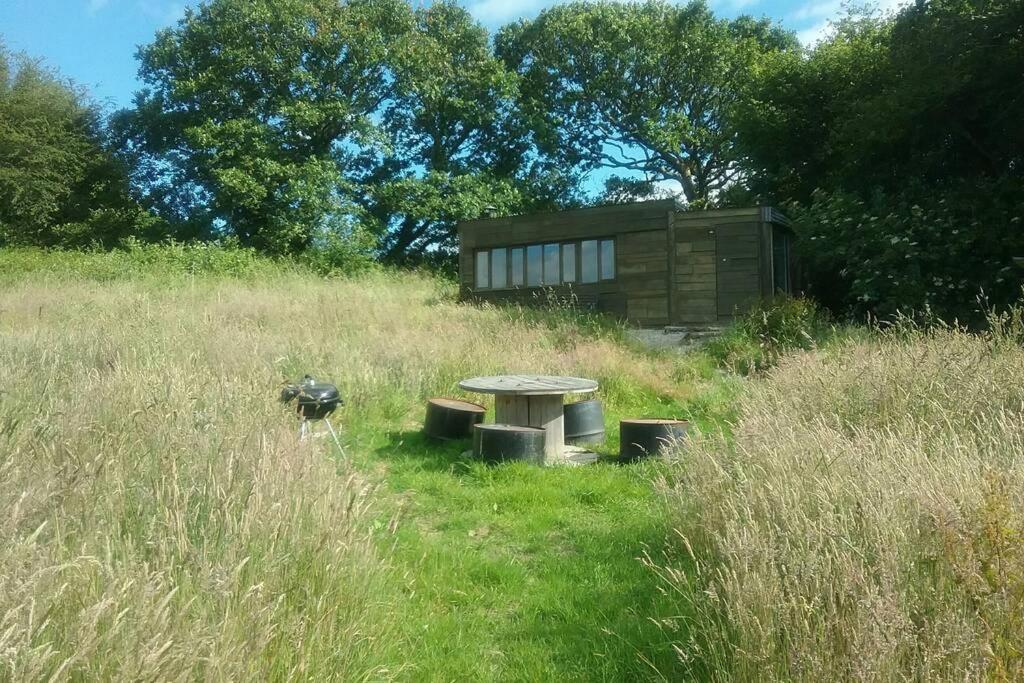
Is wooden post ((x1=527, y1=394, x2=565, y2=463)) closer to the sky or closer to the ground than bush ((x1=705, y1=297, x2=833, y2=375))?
closer to the ground

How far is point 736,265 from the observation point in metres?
15.2

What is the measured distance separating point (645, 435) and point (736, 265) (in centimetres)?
894

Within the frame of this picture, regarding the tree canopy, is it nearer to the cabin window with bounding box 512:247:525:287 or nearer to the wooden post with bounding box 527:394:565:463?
the cabin window with bounding box 512:247:525:287

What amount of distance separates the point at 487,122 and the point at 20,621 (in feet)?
92.3

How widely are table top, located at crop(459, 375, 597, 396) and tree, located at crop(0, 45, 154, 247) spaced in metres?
22.1

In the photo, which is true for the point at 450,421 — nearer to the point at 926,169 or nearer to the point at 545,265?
Answer: the point at 545,265

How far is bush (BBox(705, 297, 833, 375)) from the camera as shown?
A: 1180 centimetres

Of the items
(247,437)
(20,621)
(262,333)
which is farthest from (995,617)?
(262,333)

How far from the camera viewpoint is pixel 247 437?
3.90 metres

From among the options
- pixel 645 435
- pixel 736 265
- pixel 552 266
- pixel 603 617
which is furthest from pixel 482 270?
pixel 603 617

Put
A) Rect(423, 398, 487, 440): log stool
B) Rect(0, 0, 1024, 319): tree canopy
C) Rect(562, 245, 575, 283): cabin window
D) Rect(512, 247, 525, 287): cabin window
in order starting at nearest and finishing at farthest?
Rect(423, 398, 487, 440): log stool < Rect(562, 245, 575, 283): cabin window < Rect(512, 247, 525, 287): cabin window < Rect(0, 0, 1024, 319): tree canopy

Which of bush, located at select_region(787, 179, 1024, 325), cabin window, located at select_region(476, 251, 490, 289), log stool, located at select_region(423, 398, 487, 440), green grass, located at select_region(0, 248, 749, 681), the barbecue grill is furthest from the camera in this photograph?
cabin window, located at select_region(476, 251, 490, 289)

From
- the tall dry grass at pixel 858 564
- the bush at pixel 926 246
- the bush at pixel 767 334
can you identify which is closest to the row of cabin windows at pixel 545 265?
the bush at pixel 767 334

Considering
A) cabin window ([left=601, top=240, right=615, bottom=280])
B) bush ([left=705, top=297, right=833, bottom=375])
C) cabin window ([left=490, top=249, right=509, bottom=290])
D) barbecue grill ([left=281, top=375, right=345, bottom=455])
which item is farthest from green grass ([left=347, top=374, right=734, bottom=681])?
cabin window ([left=490, top=249, right=509, bottom=290])
